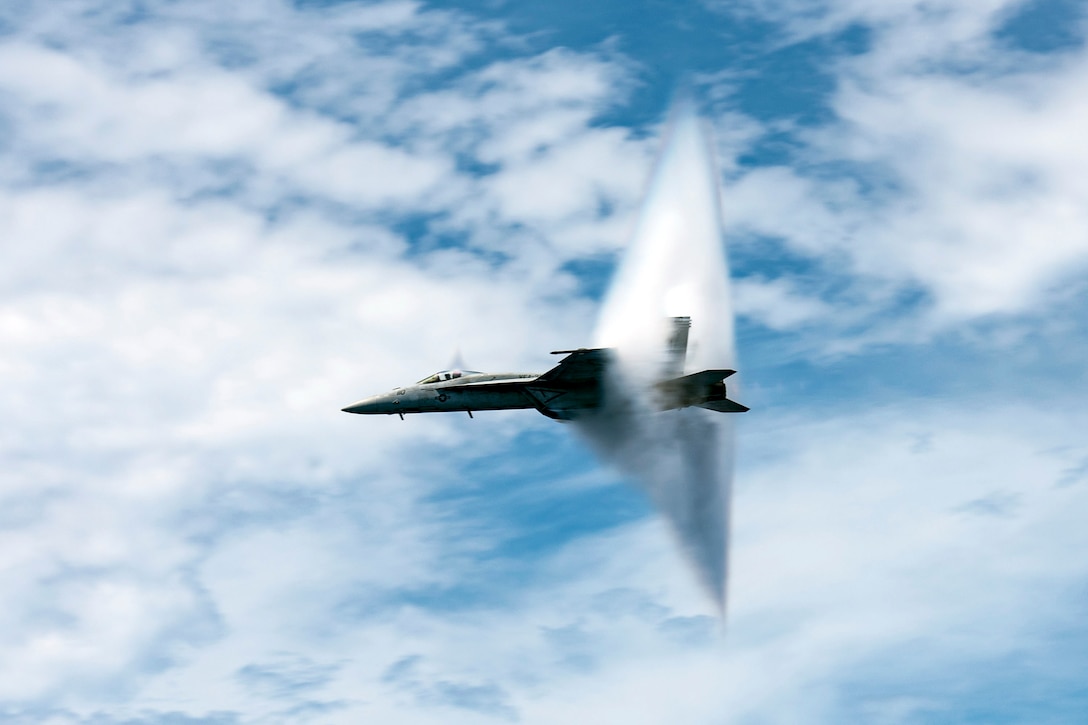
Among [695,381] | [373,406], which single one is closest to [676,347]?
[695,381]

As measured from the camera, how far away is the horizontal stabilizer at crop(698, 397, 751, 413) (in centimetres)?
7594

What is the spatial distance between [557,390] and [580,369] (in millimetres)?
2621

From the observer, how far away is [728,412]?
77500mm

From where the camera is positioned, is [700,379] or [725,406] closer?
[700,379]

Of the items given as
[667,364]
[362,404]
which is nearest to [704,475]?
[667,364]

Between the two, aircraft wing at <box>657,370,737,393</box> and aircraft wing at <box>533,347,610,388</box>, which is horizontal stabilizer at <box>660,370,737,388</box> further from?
aircraft wing at <box>533,347,610,388</box>

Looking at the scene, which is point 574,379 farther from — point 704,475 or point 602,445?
point 704,475

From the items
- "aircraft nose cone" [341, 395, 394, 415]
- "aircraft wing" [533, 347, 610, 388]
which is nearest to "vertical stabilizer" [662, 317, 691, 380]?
"aircraft wing" [533, 347, 610, 388]

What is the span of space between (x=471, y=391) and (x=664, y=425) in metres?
11.7

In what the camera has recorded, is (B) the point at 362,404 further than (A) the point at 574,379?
Yes

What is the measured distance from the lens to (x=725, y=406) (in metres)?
76.6

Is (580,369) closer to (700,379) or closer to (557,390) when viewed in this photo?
(557,390)

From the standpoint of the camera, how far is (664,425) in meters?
77.9

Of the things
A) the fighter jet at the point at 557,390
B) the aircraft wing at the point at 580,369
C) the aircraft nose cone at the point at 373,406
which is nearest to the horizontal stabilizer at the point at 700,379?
the fighter jet at the point at 557,390
